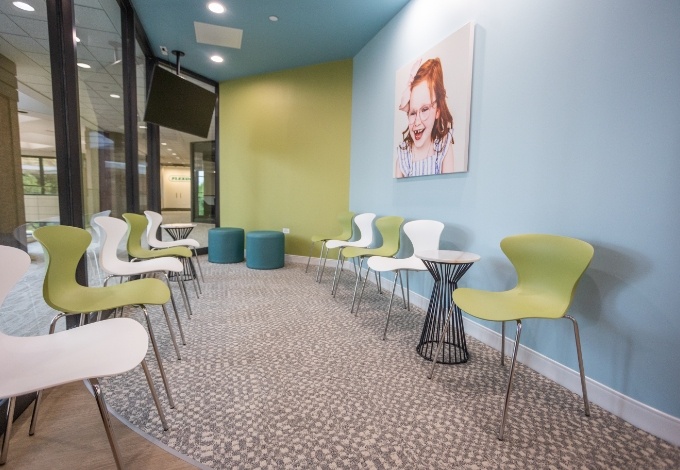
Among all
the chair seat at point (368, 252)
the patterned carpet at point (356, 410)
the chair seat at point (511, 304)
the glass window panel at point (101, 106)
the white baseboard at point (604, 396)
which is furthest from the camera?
the chair seat at point (368, 252)

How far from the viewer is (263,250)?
4.99 metres

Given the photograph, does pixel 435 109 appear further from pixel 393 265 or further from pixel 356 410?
pixel 356 410

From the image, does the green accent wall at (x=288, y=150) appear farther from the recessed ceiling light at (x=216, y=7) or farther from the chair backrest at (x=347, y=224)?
the recessed ceiling light at (x=216, y=7)

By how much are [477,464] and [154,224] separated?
3872 millimetres

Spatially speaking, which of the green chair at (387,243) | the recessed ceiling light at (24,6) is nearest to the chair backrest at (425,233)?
the green chair at (387,243)

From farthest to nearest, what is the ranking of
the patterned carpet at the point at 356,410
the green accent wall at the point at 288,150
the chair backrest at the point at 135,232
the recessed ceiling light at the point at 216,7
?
the green accent wall at the point at 288,150, the recessed ceiling light at the point at 216,7, the chair backrest at the point at 135,232, the patterned carpet at the point at 356,410

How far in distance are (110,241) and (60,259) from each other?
2.59 feet

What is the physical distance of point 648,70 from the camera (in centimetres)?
157

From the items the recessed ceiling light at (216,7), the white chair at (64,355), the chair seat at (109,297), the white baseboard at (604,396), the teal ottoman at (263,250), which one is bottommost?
the white baseboard at (604,396)

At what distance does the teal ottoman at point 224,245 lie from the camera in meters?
5.28

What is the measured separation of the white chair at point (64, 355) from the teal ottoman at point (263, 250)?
3.57 metres

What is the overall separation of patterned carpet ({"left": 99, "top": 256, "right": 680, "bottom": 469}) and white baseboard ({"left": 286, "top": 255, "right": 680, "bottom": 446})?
0.16ft

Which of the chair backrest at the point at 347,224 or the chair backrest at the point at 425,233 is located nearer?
the chair backrest at the point at 425,233

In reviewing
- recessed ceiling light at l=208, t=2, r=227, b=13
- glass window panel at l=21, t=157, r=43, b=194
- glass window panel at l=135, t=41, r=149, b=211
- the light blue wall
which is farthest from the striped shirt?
glass window panel at l=135, t=41, r=149, b=211
